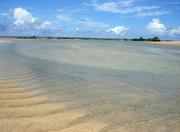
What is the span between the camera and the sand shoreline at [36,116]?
360cm

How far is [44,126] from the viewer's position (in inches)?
143

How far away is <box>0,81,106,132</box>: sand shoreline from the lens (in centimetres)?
360

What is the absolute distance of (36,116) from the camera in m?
4.10

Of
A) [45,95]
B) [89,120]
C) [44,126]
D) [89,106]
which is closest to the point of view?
[44,126]

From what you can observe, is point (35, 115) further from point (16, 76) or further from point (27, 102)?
point (16, 76)

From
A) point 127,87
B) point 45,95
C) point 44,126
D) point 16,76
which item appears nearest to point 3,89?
point 45,95

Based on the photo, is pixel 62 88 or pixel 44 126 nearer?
pixel 44 126

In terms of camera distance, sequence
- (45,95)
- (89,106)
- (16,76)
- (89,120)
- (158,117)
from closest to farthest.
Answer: (89,120)
(158,117)
(89,106)
(45,95)
(16,76)

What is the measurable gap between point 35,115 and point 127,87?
11.7ft

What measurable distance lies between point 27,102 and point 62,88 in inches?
67.7

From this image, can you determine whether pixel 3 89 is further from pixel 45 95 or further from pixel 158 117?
pixel 158 117

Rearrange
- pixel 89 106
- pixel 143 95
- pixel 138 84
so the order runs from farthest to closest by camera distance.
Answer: pixel 138 84 → pixel 143 95 → pixel 89 106

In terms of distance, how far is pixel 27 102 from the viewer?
4.98 meters

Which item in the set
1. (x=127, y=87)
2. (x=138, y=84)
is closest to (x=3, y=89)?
(x=127, y=87)
